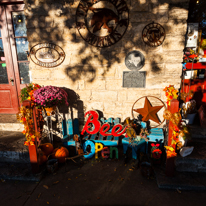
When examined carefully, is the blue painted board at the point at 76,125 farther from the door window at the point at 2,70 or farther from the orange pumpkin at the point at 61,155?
the door window at the point at 2,70

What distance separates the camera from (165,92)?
4176 mm

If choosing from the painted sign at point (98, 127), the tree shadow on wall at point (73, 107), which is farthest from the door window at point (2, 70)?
the painted sign at point (98, 127)

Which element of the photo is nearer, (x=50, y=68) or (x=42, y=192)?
(x=42, y=192)

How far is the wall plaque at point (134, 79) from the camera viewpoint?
13.8 feet

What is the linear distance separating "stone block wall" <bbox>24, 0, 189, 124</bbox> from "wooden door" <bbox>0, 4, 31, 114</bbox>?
0.85 meters

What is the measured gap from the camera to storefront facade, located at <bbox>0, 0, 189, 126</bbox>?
391cm

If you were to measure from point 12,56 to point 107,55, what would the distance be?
304 cm

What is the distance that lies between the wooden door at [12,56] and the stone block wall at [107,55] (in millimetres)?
851

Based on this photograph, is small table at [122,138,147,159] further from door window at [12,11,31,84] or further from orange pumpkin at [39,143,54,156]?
door window at [12,11,31,84]

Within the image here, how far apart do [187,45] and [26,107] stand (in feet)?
14.7

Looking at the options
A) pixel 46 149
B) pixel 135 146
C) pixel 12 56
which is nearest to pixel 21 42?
pixel 12 56

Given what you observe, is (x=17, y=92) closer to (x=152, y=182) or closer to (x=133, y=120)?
(x=133, y=120)

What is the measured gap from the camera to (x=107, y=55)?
420 cm

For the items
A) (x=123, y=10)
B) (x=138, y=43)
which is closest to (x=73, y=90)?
(x=138, y=43)
